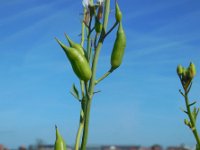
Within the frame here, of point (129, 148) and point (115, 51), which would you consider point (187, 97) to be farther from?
point (129, 148)

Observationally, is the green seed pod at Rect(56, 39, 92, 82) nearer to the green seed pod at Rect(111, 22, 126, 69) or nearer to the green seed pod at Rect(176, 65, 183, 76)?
the green seed pod at Rect(111, 22, 126, 69)

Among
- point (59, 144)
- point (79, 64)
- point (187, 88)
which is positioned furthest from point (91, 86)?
point (187, 88)

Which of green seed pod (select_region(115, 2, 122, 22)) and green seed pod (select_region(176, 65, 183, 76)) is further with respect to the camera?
green seed pod (select_region(176, 65, 183, 76))

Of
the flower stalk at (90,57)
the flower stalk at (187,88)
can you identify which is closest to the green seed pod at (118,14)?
the flower stalk at (90,57)

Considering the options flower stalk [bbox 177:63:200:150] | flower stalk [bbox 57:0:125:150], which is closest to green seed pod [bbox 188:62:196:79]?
flower stalk [bbox 177:63:200:150]

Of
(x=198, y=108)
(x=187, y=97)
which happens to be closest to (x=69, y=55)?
(x=187, y=97)

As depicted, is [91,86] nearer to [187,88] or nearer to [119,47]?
[119,47]

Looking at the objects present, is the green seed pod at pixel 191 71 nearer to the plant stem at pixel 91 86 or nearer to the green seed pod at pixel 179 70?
the green seed pod at pixel 179 70

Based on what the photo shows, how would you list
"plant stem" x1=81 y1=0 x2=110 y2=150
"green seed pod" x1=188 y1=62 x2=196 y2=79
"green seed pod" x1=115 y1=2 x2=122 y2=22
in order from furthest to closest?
"green seed pod" x1=188 y1=62 x2=196 y2=79, "green seed pod" x1=115 y1=2 x2=122 y2=22, "plant stem" x1=81 y1=0 x2=110 y2=150
